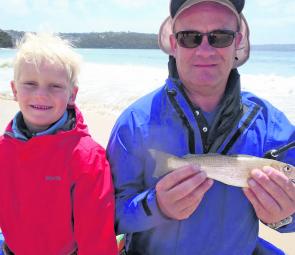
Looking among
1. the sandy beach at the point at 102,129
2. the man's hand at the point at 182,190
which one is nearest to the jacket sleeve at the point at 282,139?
the man's hand at the point at 182,190

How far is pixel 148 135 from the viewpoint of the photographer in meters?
2.23

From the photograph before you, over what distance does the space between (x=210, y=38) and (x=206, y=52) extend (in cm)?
8

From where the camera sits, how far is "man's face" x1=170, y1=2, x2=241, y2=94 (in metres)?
2.20

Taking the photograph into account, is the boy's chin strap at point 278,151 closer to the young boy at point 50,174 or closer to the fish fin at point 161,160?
the fish fin at point 161,160

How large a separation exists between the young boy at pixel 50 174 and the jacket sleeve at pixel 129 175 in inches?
2.7

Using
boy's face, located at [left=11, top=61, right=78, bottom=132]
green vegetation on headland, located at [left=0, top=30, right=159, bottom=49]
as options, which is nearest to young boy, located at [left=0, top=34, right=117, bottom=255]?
boy's face, located at [left=11, top=61, right=78, bottom=132]

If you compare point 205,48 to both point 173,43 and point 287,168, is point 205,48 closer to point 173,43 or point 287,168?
point 173,43

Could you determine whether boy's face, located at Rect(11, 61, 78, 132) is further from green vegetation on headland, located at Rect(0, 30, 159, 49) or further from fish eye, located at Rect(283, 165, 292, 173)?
green vegetation on headland, located at Rect(0, 30, 159, 49)

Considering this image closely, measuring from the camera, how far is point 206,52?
2197 mm

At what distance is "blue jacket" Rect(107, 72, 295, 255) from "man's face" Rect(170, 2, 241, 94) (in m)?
0.13

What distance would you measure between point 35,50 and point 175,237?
1321mm

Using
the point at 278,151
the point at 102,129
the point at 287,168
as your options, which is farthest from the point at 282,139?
the point at 102,129

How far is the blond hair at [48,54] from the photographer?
233 centimetres

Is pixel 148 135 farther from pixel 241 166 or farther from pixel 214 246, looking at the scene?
pixel 214 246
